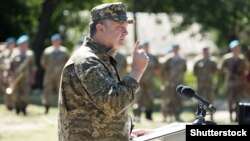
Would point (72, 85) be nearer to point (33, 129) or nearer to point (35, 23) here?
point (33, 129)

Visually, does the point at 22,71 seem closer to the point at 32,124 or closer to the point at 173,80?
the point at 32,124

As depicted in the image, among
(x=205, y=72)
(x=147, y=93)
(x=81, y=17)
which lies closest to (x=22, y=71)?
(x=147, y=93)

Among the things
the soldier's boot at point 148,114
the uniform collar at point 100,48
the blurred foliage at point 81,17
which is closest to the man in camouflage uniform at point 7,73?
the soldier's boot at point 148,114

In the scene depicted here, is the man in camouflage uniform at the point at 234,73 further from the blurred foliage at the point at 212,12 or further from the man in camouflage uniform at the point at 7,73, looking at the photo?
the blurred foliage at the point at 212,12

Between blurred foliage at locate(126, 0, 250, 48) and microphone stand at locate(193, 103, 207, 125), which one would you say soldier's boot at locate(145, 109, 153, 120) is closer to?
blurred foliage at locate(126, 0, 250, 48)

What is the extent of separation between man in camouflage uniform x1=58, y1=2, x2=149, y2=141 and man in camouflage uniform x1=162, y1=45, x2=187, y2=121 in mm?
12642

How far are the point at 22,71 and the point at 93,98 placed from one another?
13.8 meters

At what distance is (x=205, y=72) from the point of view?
58.6ft

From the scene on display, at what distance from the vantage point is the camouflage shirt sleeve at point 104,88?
176 inches

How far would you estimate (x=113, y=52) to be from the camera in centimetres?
472

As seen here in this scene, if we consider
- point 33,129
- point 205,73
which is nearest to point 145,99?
point 205,73

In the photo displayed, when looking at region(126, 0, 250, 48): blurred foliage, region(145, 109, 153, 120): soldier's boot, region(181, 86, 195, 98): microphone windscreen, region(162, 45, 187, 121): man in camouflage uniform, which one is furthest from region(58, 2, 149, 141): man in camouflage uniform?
region(126, 0, 250, 48): blurred foliage

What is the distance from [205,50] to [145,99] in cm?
192

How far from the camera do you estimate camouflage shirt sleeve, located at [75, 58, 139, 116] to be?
14.6 ft
